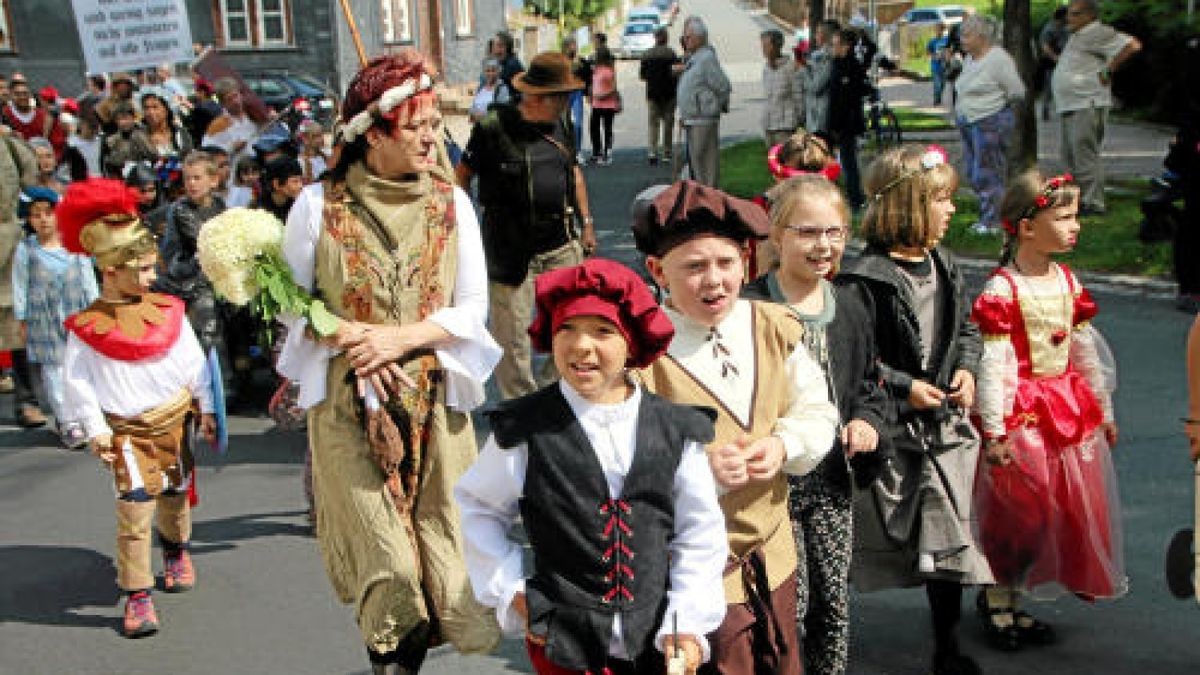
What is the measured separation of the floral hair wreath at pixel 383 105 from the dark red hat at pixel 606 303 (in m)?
Answer: 1.23

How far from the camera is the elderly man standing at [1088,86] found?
1352 cm

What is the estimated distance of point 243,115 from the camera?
13875 mm

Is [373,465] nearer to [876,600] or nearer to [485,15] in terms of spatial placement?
[876,600]

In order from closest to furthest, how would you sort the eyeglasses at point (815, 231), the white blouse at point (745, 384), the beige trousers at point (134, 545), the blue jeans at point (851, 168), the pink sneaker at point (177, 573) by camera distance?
the white blouse at point (745, 384) < the eyeglasses at point (815, 231) < the beige trousers at point (134, 545) < the pink sneaker at point (177, 573) < the blue jeans at point (851, 168)

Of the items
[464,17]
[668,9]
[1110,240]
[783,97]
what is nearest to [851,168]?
[783,97]

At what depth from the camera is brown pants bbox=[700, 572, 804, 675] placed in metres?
3.52

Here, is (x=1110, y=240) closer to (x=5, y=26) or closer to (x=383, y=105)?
(x=383, y=105)

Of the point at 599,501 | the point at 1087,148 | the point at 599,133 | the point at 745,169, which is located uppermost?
the point at 599,501

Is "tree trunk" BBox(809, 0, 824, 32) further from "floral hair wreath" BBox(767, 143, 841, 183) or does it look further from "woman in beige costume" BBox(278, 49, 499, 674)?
"woman in beige costume" BBox(278, 49, 499, 674)

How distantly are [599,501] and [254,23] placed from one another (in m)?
36.1

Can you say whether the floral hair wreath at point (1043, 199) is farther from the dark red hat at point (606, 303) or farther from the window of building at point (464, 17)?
the window of building at point (464, 17)

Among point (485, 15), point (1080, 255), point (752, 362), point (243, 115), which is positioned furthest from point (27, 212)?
point (485, 15)

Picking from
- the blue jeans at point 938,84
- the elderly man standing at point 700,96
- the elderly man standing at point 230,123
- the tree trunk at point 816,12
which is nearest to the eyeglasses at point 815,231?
the elderly man standing at point 230,123

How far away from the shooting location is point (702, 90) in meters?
17.3
